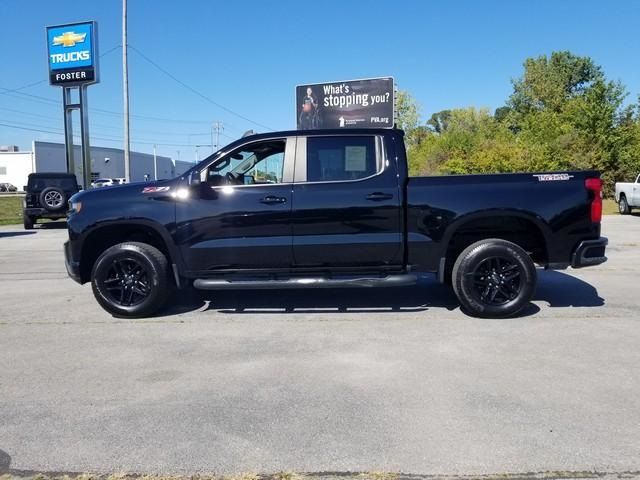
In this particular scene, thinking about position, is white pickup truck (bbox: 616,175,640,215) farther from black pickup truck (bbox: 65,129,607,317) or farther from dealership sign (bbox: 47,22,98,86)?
dealership sign (bbox: 47,22,98,86)

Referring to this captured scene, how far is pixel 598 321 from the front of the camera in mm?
5938

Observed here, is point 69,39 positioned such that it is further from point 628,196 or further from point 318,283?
point 318,283

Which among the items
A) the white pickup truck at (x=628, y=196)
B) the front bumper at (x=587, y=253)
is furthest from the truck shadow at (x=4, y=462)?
the white pickup truck at (x=628, y=196)

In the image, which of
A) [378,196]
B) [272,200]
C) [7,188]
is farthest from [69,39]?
[7,188]

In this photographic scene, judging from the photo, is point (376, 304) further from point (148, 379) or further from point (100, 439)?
point (100, 439)

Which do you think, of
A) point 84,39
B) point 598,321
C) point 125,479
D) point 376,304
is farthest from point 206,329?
point 84,39

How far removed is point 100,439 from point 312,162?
3677 millimetres

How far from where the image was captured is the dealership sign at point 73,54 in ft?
91.9

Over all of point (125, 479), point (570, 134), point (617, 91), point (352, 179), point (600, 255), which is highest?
point (617, 91)

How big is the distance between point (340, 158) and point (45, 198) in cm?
1479

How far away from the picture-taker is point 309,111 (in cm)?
2522

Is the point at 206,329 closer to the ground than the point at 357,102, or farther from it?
closer to the ground

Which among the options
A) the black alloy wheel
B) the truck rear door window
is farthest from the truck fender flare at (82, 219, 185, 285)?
the truck rear door window

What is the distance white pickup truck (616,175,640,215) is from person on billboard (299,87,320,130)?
12802mm
